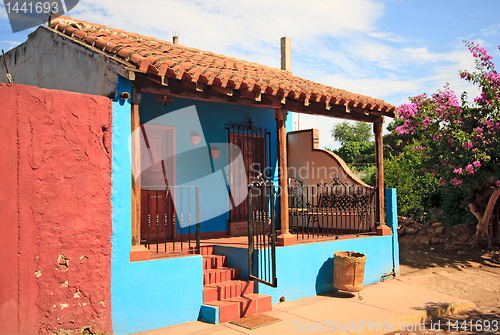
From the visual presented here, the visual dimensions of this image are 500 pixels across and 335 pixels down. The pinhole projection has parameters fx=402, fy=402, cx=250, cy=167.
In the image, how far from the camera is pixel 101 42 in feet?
17.2

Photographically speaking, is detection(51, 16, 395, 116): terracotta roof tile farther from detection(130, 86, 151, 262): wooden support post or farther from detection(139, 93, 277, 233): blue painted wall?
→ detection(139, 93, 277, 233): blue painted wall

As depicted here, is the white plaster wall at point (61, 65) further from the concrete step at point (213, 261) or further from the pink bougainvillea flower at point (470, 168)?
the pink bougainvillea flower at point (470, 168)

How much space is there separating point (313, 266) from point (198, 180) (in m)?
2.58

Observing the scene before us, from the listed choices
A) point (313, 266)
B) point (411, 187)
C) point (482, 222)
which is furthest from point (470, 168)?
point (411, 187)

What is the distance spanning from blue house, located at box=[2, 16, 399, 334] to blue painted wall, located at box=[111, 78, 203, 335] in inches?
0.5

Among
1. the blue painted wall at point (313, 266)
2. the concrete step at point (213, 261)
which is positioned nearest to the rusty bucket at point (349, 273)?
the blue painted wall at point (313, 266)

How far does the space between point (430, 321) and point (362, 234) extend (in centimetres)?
243

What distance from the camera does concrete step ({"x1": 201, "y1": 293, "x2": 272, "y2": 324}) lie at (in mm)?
4871

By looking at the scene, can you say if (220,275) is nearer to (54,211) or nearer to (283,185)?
(283,185)

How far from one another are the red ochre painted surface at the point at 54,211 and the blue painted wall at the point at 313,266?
2.41m

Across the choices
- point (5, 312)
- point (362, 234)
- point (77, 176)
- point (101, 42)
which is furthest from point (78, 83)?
point (362, 234)

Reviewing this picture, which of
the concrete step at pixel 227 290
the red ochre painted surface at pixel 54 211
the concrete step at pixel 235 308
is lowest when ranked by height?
the concrete step at pixel 235 308

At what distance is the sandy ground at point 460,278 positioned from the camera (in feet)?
17.6

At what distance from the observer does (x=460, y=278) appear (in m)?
7.96
